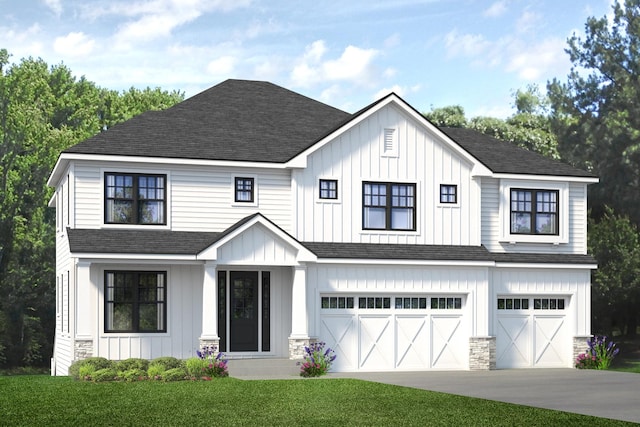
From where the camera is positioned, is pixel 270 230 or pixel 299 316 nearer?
pixel 270 230

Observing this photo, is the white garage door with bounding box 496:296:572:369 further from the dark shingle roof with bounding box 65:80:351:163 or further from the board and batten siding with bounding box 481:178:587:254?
the dark shingle roof with bounding box 65:80:351:163

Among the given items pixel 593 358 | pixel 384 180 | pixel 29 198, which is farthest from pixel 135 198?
pixel 29 198

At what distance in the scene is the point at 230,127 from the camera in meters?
32.6

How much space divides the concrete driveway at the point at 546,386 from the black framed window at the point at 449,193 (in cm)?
540

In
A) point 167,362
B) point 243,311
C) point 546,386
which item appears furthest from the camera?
point 243,311

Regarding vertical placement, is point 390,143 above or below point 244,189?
above

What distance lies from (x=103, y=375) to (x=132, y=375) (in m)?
0.70

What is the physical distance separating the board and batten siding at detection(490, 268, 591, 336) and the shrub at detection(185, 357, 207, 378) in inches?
400

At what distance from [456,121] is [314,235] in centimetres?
2901

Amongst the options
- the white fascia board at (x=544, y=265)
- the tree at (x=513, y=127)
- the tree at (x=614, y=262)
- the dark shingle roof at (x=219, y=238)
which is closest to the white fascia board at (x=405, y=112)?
the dark shingle roof at (x=219, y=238)

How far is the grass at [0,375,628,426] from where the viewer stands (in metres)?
17.0

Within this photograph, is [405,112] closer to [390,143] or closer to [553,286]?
[390,143]

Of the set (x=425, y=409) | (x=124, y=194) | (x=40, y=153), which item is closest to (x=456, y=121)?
(x=40, y=153)

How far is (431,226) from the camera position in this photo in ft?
105
